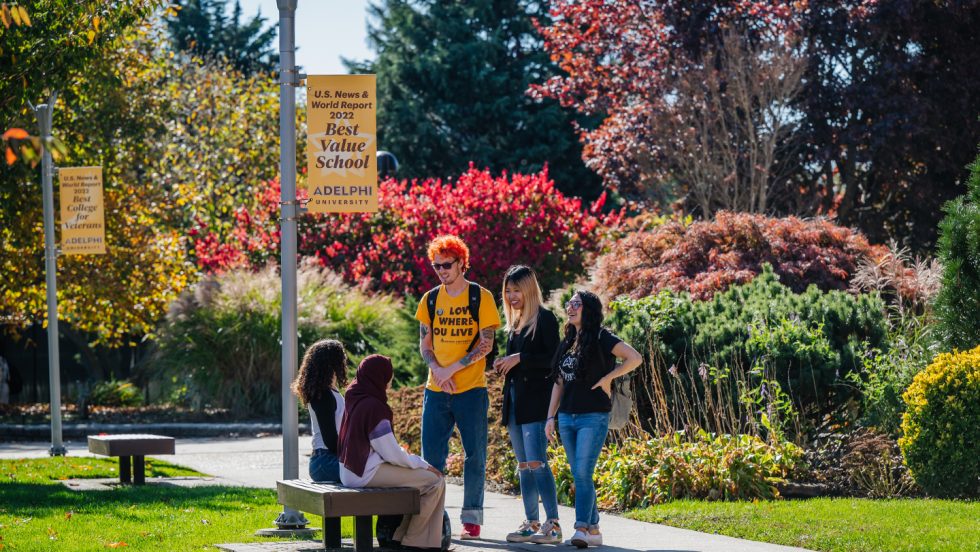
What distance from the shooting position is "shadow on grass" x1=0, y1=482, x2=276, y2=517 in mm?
9945

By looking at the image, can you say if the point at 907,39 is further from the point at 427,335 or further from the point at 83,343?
the point at 83,343

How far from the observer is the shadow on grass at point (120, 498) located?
32.6 ft

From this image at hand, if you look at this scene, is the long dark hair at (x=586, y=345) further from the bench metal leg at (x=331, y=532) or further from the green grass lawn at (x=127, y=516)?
the green grass lawn at (x=127, y=516)

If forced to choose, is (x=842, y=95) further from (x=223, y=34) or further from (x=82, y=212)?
(x=223, y=34)

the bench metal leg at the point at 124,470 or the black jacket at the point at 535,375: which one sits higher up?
the black jacket at the point at 535,375

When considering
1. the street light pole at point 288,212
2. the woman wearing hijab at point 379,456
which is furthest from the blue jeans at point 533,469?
the street light pole at point 288,212

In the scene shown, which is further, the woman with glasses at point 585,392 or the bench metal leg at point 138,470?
the bench metal leg at point 138,470

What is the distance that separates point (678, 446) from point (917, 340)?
280 cm

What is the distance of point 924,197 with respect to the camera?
70.3 ft

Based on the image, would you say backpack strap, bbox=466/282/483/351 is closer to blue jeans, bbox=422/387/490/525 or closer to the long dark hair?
blue jeans, bbox=422/387/490/525

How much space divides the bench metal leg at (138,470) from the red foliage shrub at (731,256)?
576 centimetres

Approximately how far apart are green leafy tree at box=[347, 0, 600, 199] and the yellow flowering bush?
2856cm

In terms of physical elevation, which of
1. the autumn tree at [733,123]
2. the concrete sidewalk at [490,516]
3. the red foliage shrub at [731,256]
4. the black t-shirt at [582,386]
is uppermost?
the autumn tree at [733,123]

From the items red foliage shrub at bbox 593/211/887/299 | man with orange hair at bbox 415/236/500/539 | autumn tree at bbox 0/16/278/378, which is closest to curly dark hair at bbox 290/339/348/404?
man with orange hair at bbox 415/236/500/539
